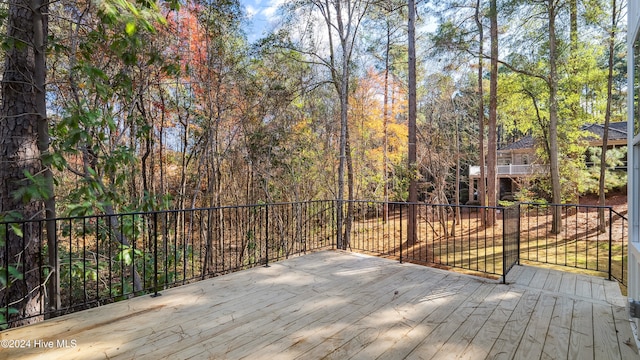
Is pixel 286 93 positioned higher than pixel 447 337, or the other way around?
pixel 286 93

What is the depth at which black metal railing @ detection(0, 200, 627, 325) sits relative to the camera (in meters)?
2.78

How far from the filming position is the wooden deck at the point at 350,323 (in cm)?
198

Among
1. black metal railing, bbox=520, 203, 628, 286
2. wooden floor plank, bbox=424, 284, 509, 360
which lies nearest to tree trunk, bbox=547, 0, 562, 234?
black metal railing, bbox=520, 203, 628, 286

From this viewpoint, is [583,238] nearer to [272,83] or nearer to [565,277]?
[565,277]

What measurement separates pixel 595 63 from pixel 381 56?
5.76 metres

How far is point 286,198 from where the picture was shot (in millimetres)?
7477

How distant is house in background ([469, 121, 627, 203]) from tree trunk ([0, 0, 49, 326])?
12.5 metres

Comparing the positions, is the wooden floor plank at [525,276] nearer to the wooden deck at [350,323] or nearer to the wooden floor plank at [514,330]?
the wooden deck at [350,323]

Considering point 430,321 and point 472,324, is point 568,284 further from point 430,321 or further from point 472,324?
point 430,321

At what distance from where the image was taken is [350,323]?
2.38m

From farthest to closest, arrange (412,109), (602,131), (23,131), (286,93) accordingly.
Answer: (602,131)
(412,109)
(286,93)
(23,131)

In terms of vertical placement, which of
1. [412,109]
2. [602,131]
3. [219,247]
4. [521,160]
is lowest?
[219,247]

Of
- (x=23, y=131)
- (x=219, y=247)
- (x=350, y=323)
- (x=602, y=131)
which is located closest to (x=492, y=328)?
(x=350, y=323)

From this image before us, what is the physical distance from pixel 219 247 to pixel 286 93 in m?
3.67
